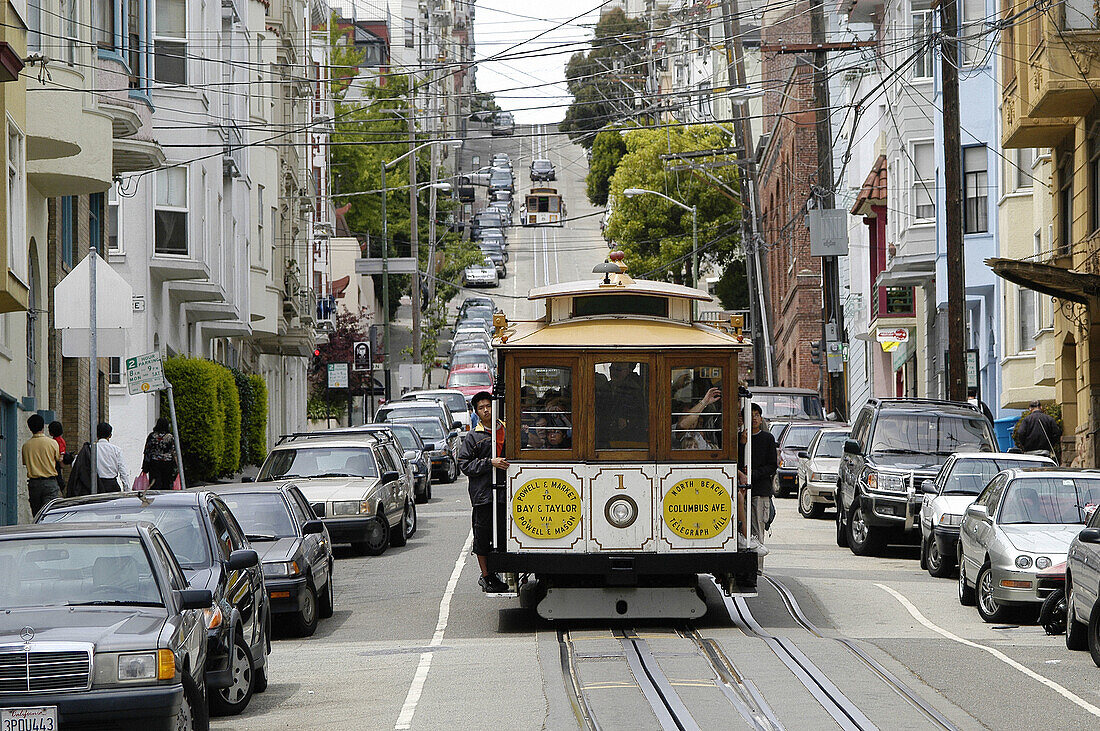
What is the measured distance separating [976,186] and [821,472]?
11704 millimetres

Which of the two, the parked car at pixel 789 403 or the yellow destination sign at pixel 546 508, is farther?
the parked car at pixel 789 403

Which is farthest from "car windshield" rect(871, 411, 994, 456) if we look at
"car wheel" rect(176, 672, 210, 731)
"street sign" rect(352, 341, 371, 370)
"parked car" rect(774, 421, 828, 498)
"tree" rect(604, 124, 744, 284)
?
"tree" rect(604, 124, 744, 284)

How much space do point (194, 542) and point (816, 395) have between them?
1162 inches

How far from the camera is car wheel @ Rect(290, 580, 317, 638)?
15586 mm

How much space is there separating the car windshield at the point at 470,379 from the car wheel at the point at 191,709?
164 ft

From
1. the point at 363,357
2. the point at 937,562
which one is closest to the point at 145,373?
the point at 937,562

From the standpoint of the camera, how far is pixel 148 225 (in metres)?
33.4

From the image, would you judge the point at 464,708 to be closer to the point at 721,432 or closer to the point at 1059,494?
the point at 721,432

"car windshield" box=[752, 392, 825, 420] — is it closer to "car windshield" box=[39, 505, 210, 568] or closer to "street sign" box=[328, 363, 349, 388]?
"street sign" box=[328, 363, 349, 388]

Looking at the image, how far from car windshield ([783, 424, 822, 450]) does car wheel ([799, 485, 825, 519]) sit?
11.7 feet

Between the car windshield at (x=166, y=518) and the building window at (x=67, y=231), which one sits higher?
the building window at (x=67, y=231)

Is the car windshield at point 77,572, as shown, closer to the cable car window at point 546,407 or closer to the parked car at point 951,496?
the cable car window at point 546,407

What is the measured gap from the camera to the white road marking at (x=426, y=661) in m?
10.8

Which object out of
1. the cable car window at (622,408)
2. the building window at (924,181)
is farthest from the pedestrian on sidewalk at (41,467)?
the building window at (924,181)
